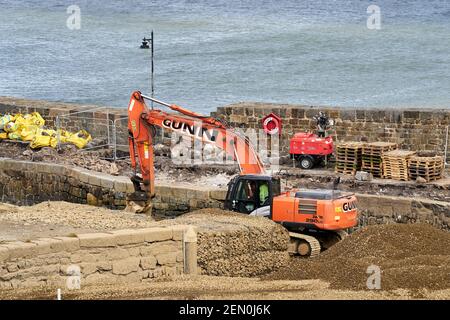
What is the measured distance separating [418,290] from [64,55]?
59.3 m

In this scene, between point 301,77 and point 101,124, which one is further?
point 301,77

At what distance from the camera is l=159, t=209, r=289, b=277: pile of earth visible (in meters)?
16.4

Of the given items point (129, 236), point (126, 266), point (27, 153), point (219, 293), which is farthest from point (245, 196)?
point (27, 153)

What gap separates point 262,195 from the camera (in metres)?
20.2

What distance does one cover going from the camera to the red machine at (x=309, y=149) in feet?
88.7

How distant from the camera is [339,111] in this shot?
92.2 feet

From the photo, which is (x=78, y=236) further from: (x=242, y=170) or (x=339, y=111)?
(x=339, y=111)

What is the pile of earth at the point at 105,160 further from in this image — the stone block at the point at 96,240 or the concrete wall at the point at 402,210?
the stone block at the point at 96,240

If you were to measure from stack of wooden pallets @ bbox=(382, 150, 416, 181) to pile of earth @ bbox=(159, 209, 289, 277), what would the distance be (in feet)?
25.9

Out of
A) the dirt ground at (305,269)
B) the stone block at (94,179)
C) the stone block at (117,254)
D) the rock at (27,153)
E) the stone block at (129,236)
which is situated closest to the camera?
the dirt ground at (305,269)

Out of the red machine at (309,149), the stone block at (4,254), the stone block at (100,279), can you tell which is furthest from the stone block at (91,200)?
the stone block at (4,254)

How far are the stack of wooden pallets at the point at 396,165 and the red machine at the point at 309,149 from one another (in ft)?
5.99

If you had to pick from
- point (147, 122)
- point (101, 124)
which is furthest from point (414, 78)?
point (147, 122)

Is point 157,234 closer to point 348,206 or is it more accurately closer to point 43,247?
point 43,247
